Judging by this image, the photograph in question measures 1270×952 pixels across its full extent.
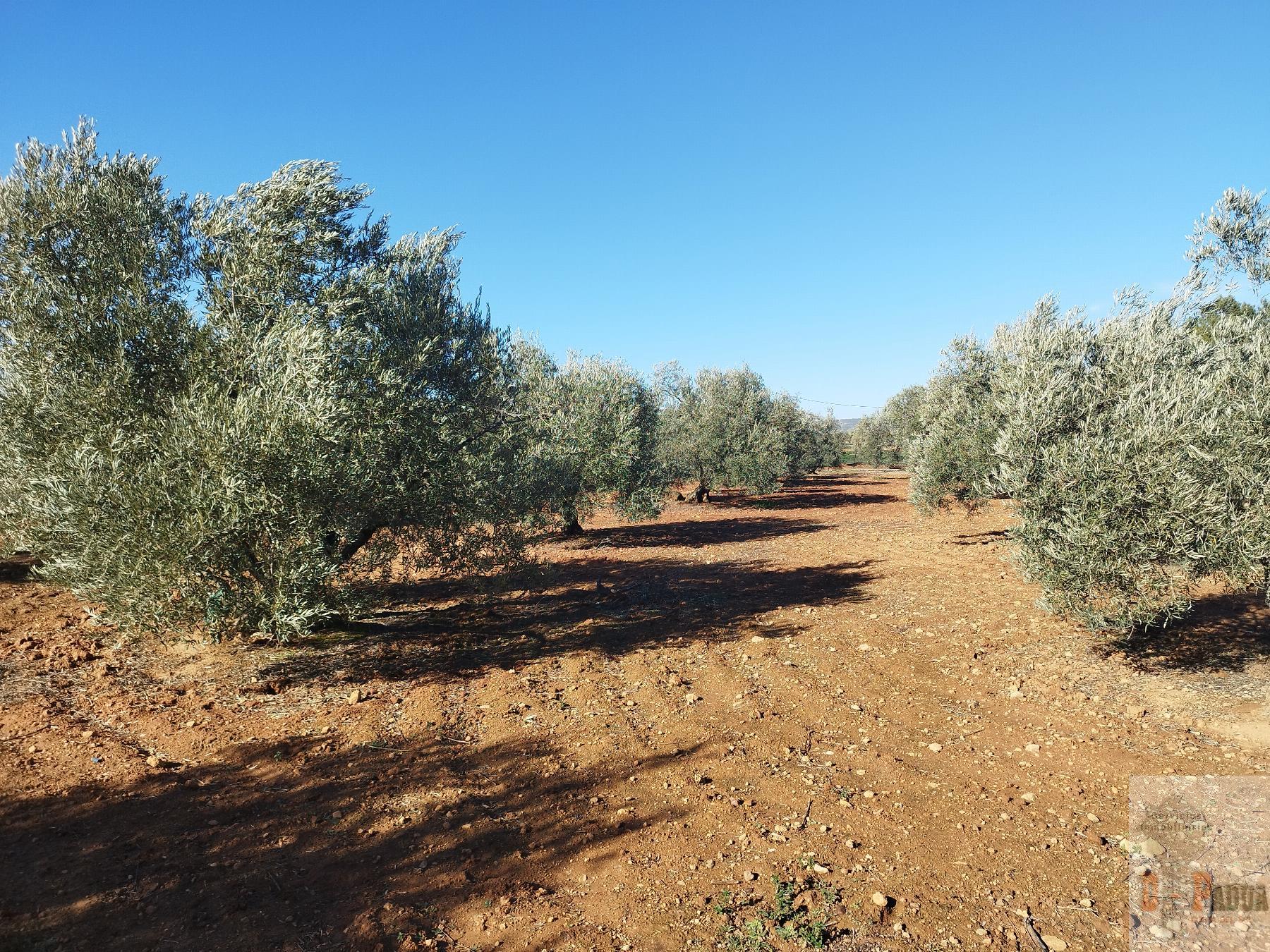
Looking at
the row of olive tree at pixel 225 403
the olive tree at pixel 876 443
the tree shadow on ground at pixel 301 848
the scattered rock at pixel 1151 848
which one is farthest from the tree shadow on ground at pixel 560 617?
the olive tree at pixel 876 443

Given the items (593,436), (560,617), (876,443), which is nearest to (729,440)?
(593,436)

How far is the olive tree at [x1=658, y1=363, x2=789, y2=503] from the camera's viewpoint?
1478 inches

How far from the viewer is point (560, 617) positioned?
47.9ft

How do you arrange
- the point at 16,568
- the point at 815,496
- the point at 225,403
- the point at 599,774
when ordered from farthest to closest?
1. the point at 815,496
2. the point at 16,568
3. the point at 225,403
4. the point at 599,774

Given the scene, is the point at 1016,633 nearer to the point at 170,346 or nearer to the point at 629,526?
the point at 170,346

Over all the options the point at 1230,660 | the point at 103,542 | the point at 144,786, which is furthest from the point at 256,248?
the point at 1230,660

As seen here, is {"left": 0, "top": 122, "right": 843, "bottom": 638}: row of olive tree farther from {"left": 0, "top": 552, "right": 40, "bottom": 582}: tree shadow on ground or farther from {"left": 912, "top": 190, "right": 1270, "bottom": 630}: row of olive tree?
{"left": 912, "top": 190, "right": 1270, "bottom": 630}: row of olive tree

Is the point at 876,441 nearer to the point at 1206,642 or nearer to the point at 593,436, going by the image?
the point at 593,436

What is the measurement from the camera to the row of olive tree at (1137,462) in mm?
8336

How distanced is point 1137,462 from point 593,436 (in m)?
18.5

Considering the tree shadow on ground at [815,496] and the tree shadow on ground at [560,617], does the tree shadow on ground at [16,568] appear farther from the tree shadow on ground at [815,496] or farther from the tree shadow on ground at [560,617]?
the tree shadow on ground at [815,496]

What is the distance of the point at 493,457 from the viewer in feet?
42.1

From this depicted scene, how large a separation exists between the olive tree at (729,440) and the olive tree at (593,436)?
874cm

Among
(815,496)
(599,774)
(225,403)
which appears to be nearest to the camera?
(599,774)
